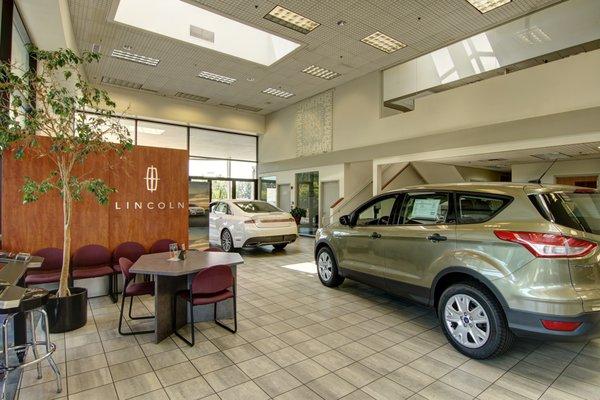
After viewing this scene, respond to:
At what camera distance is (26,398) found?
2.28 m

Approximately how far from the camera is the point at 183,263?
342cm

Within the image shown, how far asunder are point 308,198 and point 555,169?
8.51 metres

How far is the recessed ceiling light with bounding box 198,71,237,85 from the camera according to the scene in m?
9.77

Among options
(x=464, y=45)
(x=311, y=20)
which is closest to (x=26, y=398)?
(x=311, y=20)

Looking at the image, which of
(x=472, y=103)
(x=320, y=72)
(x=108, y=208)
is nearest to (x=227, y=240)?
(x=108, y=208)

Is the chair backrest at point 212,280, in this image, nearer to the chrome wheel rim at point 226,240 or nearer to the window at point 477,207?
the window at point 477,207

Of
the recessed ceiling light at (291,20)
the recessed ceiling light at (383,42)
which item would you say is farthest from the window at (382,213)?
the recessed ceiling light at (383,42)

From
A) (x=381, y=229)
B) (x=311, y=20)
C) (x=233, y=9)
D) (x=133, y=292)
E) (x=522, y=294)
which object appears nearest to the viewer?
(x=522, y=294)

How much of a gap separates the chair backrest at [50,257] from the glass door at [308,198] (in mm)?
8962

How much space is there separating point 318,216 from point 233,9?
25.6ft

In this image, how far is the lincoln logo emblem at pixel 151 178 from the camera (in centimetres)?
502

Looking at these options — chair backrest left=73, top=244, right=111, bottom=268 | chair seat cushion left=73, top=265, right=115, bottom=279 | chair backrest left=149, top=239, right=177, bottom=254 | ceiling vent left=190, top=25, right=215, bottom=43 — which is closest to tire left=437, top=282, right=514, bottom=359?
chair backrest left=149, top=239, right=177, bottom=254

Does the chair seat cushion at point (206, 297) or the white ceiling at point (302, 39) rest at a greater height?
the white ceiling at point (302, 39)

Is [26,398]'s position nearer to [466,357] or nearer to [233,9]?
[466,357]
